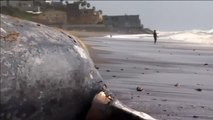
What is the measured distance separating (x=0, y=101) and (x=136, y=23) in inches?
3023

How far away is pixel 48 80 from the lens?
3.23 meters

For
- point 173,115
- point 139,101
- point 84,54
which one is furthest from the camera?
point 139,101

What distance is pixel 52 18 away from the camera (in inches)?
2517

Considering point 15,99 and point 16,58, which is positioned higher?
point 16,58

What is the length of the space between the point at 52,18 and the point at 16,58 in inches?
2422

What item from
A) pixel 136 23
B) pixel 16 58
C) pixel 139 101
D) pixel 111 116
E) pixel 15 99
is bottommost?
pixel 136 23

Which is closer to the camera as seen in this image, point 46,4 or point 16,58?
point 16,58

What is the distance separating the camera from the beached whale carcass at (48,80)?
2936 millimetres

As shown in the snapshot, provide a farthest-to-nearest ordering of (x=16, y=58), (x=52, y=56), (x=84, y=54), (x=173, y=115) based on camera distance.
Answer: (x=173, y=115) → (x=84, y=54) → (x=52, y=56) → (x=16, y=58)

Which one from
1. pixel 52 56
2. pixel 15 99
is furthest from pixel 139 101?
pixel 15 99

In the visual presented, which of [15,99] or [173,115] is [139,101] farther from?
[15,99]

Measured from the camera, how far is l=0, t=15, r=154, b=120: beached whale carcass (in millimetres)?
2936

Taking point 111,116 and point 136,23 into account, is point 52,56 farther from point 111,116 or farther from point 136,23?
point 136,23

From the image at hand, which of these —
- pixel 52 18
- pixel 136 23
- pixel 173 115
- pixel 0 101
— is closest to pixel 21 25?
pixel 0 101
